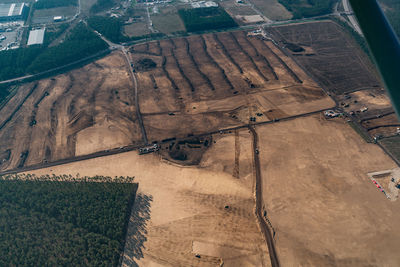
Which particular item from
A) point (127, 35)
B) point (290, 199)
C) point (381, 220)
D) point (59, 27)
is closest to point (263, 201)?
point (290, 199)

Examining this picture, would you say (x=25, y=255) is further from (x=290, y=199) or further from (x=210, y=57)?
(x=210, y=57)

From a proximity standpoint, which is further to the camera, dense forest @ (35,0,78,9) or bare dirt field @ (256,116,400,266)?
dense forest @ (35,0,78,9)

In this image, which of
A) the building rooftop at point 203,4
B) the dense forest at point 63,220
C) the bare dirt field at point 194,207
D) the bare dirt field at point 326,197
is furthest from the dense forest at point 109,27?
the bare dirt field at point 326,197

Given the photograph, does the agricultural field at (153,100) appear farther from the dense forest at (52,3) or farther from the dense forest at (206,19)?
the dense forest at (52,3)

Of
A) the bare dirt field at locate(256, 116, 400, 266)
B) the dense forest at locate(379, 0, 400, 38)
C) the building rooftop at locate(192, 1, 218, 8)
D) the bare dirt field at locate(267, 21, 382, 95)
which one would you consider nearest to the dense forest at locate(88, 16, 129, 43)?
the building rooftop at locate(192, 1, 218, 8)

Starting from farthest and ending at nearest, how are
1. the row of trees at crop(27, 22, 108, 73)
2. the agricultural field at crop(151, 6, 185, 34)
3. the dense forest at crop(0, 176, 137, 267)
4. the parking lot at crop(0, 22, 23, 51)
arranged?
A: the agricultural field at crop(151, 6, 185, 34), the parking lot at crop(0, 22, 23, 51), the row of trees at crop(27, 22, 108, 73), the dense forest at crop(0, 176, 137, 267)

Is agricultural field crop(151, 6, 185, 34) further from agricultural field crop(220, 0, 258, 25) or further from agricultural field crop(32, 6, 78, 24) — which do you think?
agricultural field crop(32, 6, 78, 24)

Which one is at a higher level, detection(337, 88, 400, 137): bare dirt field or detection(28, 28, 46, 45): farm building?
detection(28, 28, 46, 45): farm building
